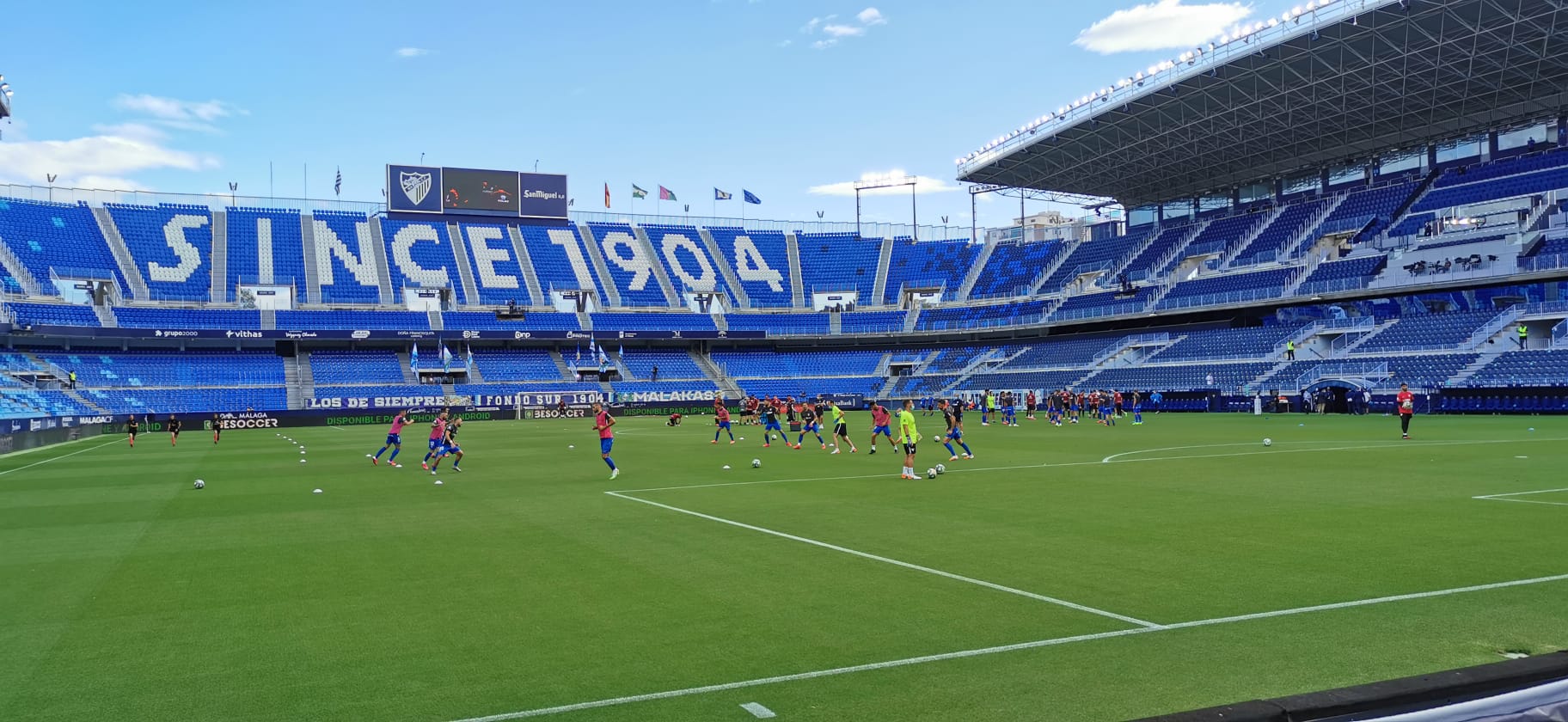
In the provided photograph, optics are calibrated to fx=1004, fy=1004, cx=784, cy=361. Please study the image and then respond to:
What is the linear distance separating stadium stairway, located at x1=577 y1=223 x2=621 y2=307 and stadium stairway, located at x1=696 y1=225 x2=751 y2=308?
29.0 ft

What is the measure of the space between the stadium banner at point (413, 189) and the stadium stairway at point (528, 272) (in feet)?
22.0

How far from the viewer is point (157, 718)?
21.7 ft

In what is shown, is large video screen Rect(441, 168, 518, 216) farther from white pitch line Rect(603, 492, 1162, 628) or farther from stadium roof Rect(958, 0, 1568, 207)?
white pitch line Rect(603, 492, 1162, 628)

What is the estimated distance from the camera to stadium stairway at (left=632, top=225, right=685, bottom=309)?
289 feet

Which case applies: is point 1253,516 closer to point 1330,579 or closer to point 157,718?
point 1330,579

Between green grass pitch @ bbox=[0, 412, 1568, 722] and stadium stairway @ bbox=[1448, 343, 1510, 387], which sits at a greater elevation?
stadium stairway @ bbox=[1448, 343, 1510, 387]

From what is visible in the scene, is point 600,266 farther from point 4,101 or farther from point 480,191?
point 4,101

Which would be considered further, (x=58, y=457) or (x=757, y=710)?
(x=58, y=457)

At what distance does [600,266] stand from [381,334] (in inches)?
800

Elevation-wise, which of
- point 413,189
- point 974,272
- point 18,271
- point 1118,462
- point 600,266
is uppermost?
point 413,189

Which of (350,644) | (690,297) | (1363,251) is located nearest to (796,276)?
(690,297)

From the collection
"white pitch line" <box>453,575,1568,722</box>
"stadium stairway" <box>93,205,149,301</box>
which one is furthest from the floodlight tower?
"white pitch line" <box>453,575,1568,722</box>

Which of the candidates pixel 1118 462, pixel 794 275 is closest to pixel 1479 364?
pixel 1118 462

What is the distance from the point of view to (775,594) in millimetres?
10297
